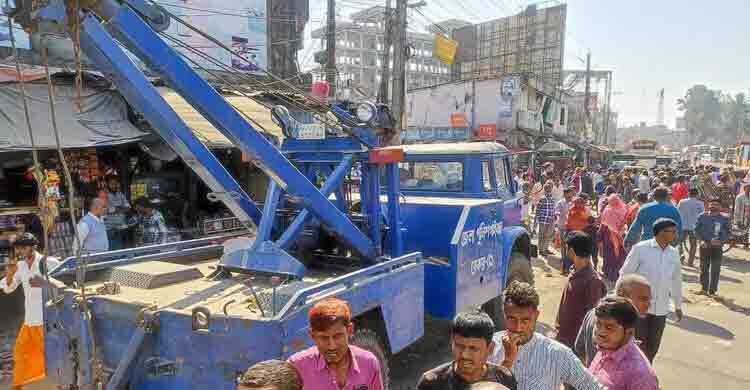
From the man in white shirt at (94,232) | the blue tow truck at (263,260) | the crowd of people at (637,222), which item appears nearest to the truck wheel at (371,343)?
the blue tow truck at (263,260)

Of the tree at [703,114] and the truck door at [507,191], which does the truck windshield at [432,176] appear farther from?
the tree at [703,114]

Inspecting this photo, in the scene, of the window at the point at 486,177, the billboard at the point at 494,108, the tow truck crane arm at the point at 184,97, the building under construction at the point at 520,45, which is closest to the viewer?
the tow truck crane arm at the point at 184,97

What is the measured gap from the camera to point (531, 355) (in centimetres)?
233

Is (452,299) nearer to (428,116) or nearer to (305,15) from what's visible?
(305,15)

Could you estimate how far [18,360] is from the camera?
395 centimetres

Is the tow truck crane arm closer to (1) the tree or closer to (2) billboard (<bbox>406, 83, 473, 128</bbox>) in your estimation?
(2) billboard (<bbox>406, 83, 473, 128</bbox>)

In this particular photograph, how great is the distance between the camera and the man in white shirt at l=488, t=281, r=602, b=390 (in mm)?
2254

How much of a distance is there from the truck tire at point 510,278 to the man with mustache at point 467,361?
12.1 feet

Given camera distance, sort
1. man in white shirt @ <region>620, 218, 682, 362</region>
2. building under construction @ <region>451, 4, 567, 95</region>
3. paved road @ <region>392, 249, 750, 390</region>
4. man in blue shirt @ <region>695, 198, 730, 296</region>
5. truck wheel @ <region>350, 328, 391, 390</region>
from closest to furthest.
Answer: truck wheel @ <region>350, 328, 391, 390</region>, man in white shirt @ <region>620, 218, 682, 362</region>, paved road @ <region>392, 249, 750, 390</region>, man in blue shirt @ <region>695, 198, 730, 296</region>, building under construction @ <region>451, 4, 567, 95</region>

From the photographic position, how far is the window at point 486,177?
5.70 m

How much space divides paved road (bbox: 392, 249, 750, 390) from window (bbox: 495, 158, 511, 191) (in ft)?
5.74

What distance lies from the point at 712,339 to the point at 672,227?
2721 millimetres

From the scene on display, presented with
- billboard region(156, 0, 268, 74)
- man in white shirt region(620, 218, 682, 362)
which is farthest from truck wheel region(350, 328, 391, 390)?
billboard region(156, 0, 268, 74)

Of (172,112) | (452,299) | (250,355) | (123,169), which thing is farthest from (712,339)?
(123,169)
